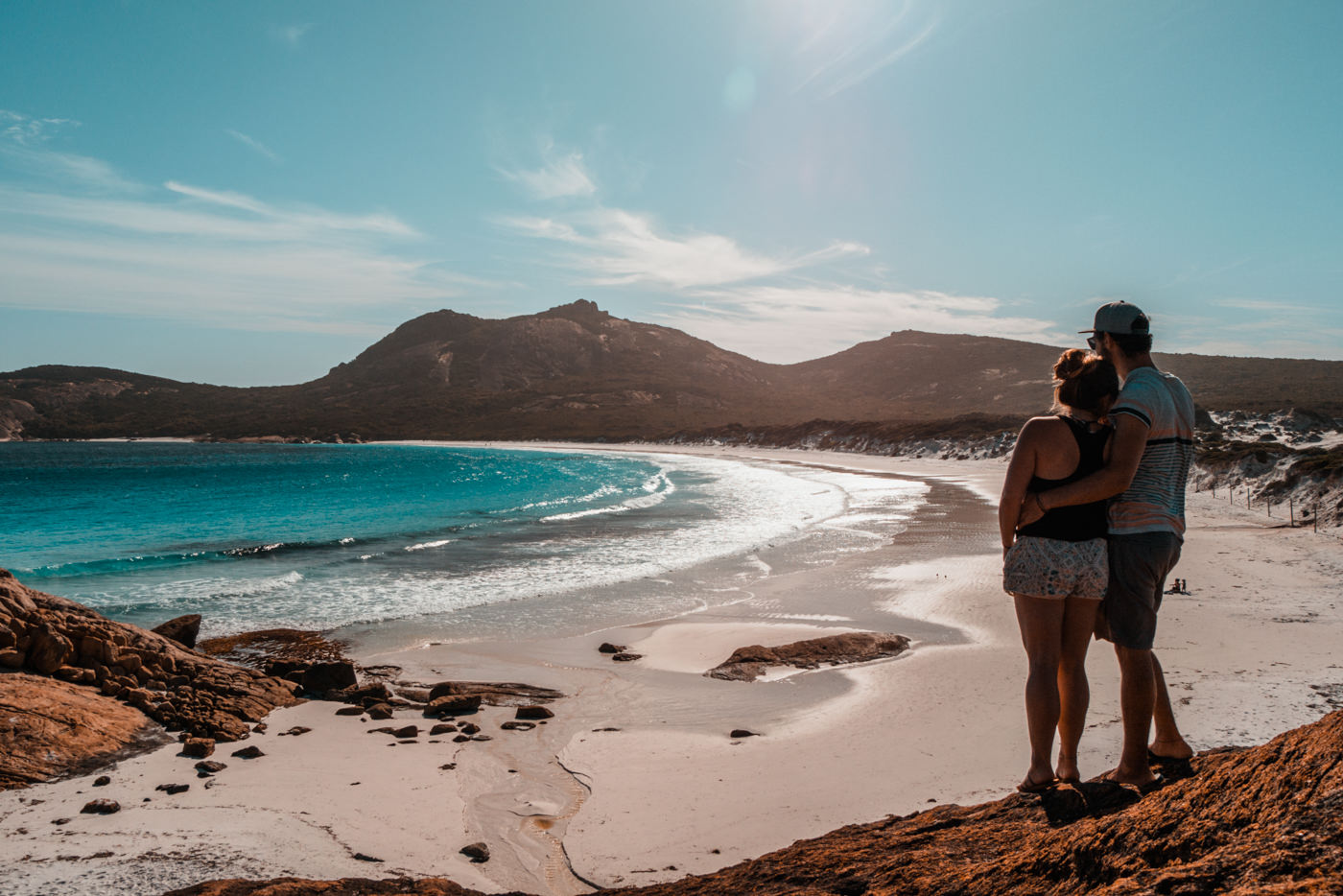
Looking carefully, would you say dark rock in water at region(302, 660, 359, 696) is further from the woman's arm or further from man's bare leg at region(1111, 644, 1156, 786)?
man's bare leg at region(1111, 644, 1156, 786)

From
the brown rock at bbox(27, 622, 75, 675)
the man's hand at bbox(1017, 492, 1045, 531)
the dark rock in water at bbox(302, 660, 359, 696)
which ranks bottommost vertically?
the dark rock in water at bbox(302, 660, 359, 696)

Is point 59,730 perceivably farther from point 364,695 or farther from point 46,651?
point 364,695

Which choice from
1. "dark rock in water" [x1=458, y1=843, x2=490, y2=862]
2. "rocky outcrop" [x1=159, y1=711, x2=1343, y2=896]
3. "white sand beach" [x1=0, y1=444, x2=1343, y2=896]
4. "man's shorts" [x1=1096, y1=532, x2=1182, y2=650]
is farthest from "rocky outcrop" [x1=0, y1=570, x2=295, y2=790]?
"man's shorts" [x1=1096, y1=532, x2=1182, y2=650]

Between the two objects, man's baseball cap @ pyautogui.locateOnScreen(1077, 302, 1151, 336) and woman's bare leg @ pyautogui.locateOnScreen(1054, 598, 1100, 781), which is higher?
man's baseball cap @ pyautogui.locateOnScreen(1077, 302, 1151, 336)

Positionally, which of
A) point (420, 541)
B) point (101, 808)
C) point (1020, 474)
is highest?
point (1020, 474)

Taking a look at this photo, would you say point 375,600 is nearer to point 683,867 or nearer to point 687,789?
point 687,789

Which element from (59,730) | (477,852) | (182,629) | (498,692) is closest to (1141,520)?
(477,852)

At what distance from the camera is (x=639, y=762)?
6.29m

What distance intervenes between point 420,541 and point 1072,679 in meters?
21.1

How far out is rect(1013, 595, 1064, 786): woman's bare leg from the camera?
340 centimetres

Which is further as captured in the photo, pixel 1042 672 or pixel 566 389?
pixel 566 389

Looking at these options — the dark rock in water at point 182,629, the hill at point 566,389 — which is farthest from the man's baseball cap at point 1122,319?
the hill at point 566,389

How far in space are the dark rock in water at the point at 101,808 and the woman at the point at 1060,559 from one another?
5590 millimetres

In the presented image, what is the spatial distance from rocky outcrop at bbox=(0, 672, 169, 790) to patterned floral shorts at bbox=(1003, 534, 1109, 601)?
6637 millimetres
